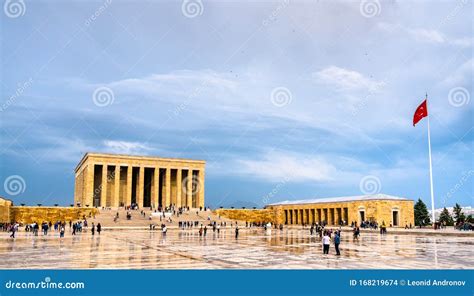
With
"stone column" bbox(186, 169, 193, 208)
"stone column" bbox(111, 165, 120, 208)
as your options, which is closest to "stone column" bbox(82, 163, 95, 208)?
"stone column" bbox(111, 165, 120, 208)

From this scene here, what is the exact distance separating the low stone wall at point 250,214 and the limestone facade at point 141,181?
287 inches

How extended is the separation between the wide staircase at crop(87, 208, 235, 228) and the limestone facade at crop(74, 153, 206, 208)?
7.21 m

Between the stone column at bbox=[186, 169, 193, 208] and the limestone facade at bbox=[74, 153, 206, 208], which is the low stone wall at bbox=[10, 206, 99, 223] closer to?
the limestone facade at bbox=[74, 153, 206, 208]

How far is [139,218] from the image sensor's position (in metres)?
51.2

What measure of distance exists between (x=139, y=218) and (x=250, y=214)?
77.0 feet

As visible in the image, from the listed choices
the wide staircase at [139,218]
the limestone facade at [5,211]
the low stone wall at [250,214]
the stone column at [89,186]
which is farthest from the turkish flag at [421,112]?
the stone column at [89,186]

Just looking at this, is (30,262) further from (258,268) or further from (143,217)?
(143,217)

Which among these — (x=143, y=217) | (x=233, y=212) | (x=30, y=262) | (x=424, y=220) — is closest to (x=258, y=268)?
(x=30, y=262)

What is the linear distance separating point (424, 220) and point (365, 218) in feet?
95.1

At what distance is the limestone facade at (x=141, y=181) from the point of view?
62.8 m

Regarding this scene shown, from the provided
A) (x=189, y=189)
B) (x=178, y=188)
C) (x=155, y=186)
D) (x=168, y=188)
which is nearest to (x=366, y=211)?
(x=189, y=189)

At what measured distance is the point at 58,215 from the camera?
174 ft

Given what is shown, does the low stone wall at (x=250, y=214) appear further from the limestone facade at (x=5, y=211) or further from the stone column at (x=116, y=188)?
the limestone facade at (x=5, y=211)
